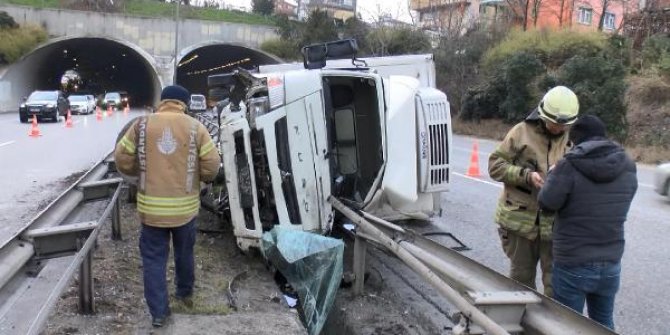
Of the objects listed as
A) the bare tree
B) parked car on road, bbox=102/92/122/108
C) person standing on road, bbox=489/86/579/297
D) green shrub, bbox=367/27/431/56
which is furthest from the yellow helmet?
parked car on road, bbox=102/92/122/108

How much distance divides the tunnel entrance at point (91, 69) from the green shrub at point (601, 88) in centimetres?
3283

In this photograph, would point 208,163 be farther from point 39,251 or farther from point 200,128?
point 39,251

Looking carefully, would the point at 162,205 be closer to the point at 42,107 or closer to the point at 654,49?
the point at 42,107

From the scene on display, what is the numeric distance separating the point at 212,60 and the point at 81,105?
70.9 feet

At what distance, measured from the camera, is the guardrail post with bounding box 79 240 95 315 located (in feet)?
14.2

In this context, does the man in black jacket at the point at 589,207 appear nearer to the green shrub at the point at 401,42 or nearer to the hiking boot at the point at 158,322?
the hiking boot at the point at 158,322

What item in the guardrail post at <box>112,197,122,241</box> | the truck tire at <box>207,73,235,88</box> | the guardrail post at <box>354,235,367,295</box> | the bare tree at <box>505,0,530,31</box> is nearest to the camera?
the guardrail post at <box>354,235,367,295</box>

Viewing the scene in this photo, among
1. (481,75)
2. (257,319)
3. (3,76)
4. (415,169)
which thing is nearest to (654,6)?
(481,75)

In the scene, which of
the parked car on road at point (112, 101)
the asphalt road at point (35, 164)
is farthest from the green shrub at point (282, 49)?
the asphalt road at point (35, 164)

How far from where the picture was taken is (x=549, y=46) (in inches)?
1297

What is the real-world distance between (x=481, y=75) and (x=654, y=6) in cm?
924

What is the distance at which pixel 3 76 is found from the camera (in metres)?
42.8

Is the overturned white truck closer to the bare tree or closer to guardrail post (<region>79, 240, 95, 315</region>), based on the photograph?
guardrail post (<region>79, 240, 95, 315</region>)

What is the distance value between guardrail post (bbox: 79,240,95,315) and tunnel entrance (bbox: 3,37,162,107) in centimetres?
4407
